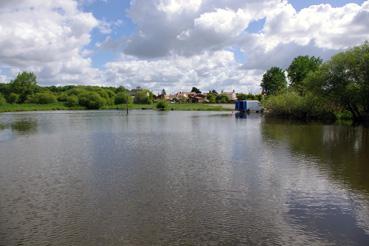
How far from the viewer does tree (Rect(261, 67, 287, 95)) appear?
130 metres

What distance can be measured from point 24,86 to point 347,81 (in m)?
138

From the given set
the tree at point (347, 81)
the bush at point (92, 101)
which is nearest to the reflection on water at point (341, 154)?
the tree at point (347, 81)

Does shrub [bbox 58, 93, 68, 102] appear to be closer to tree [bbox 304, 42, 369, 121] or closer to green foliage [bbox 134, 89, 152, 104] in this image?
green foliage [bbox 134, 89, 152, 104]

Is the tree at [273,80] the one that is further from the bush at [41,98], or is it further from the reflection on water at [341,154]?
the reflection on water at [341,154]

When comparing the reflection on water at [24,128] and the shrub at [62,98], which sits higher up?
the shrub at [62,98]

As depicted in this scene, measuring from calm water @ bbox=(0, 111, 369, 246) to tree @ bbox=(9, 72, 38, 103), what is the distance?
14365cm

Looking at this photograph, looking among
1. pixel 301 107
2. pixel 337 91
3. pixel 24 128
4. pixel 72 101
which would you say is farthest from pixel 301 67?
pixel 72 101

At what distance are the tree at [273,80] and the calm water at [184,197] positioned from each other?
103717 millimetres

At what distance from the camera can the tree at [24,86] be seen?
527 feet

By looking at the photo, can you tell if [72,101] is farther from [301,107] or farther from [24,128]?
[301,107]

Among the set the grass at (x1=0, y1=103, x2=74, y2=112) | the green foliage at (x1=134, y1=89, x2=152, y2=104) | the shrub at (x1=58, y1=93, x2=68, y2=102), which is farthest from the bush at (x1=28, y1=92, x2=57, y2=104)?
the green foliage at (x1=134, y1=89, x2=152, y2=104)

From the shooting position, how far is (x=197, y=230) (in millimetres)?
12023

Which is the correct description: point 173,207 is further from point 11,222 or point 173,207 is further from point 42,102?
point 42,102

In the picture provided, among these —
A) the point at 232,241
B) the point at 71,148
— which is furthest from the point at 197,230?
the point at 71,148
